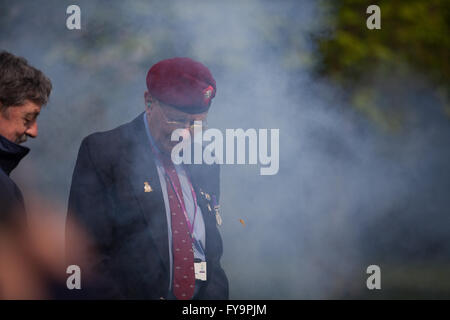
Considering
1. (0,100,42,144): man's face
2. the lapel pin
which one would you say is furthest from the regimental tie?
(0,100,42,144): man's face

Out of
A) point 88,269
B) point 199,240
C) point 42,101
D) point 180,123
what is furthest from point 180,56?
point 88,269

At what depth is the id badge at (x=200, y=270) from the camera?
2859mm

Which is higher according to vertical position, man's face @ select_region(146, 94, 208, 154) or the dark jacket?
man's face @ select_region(146, 94, 208, 154)

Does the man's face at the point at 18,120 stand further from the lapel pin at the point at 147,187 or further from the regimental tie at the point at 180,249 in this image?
the regimental tie at the point at 180,249

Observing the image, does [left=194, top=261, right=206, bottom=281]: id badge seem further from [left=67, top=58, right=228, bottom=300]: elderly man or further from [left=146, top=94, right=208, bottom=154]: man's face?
[left=146, top=94, right=208, bottom=154]: man's face

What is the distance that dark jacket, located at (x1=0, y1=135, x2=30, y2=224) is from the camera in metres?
2.19

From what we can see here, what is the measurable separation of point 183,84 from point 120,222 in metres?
0.91

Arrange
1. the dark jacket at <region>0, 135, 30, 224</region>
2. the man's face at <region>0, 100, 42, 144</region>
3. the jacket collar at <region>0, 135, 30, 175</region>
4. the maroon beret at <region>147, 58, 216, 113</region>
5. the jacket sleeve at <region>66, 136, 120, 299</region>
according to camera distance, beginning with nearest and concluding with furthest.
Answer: the dark jacket at <region>0, 135, 30, 224</region>, the jacket collar at <region>0, 135, 30, 175</region>, the man's face at <region>0, 100, 42, 144</region>, the jacket sleeve at <region>66, 136, 120, 299</region>, the maroon beret at <region>147, 58, 216, 113</region>

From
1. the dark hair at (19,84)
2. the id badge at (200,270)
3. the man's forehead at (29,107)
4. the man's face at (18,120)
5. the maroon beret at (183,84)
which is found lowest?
the id badge at (200,270)

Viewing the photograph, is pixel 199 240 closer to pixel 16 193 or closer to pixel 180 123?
pixel 180 123

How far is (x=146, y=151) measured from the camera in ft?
9.52

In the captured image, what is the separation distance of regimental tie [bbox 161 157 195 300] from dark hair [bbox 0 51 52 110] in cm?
87

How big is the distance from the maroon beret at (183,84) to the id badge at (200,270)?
94cm

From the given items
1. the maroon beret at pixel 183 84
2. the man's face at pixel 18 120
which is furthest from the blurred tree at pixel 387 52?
the man's face at pixel 18 120
